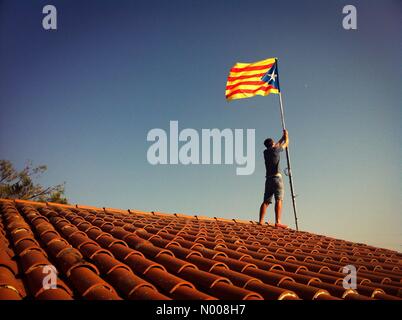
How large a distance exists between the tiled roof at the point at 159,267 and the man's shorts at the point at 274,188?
2.46 metres

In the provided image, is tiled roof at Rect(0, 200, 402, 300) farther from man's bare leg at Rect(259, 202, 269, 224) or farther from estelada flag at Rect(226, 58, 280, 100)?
estelada flag at Rect(226, 58, 280, 100)

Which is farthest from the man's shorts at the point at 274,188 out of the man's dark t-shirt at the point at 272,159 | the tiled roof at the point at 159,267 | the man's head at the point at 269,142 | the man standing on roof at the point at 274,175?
the tiled roof at the point at 159,267

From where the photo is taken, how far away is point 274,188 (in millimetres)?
7109

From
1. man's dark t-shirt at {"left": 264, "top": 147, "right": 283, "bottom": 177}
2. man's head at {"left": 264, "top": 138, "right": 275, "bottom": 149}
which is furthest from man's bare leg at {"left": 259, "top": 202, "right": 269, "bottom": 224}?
man's head at {"left": 264, "top": 138, "right": 275, "bottom": 149}

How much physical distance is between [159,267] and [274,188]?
500 cm

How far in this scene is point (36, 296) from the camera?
185 centimetres

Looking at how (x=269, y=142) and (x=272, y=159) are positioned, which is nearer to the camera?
(x=272, y=159)

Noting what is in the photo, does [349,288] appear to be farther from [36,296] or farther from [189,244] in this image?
[36,296]

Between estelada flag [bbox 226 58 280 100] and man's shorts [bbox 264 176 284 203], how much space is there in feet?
8.12

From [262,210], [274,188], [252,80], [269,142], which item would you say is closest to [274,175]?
[274,188]

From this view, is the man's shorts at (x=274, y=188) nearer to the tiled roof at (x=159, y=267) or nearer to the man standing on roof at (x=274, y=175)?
the man standing on roof at (x=274, y=175)

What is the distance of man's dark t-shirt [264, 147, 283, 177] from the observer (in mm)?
7090

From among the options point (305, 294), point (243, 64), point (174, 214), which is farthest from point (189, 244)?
point (243, 64)

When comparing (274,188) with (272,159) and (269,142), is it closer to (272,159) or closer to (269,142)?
(272,159)
